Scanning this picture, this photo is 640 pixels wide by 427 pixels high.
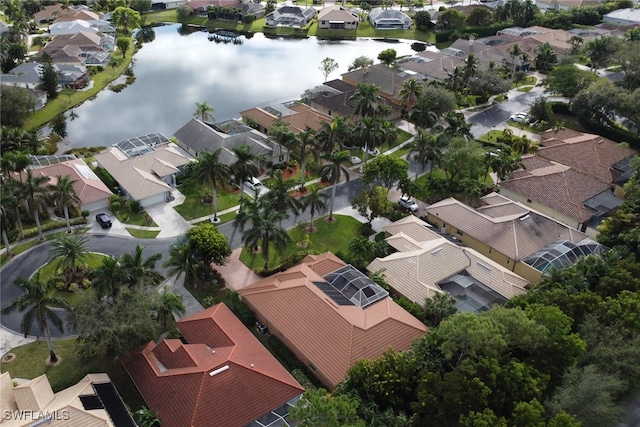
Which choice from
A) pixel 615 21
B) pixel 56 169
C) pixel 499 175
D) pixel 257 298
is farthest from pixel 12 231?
pixel 615 21

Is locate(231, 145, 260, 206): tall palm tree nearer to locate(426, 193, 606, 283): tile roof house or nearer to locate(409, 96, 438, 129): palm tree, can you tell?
locate(426, 193, 606, 283): tile roof house

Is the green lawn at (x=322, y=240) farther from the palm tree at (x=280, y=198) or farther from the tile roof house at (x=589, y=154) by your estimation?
the tile roof house at (x=589, y=154)

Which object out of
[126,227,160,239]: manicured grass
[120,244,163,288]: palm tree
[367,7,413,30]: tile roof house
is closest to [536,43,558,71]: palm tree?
[367,7,413,30]: tile roof house

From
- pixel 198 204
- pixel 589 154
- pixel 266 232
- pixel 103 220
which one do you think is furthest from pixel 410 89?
pixel 103 220

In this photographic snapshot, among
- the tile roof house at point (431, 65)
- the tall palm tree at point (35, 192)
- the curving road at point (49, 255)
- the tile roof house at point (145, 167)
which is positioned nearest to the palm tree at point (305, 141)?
the curving road at point (49, 255)

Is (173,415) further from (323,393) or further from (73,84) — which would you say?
(73,84)

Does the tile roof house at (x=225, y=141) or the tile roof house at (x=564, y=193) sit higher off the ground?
the tile roof house at (x=225, y=141)
